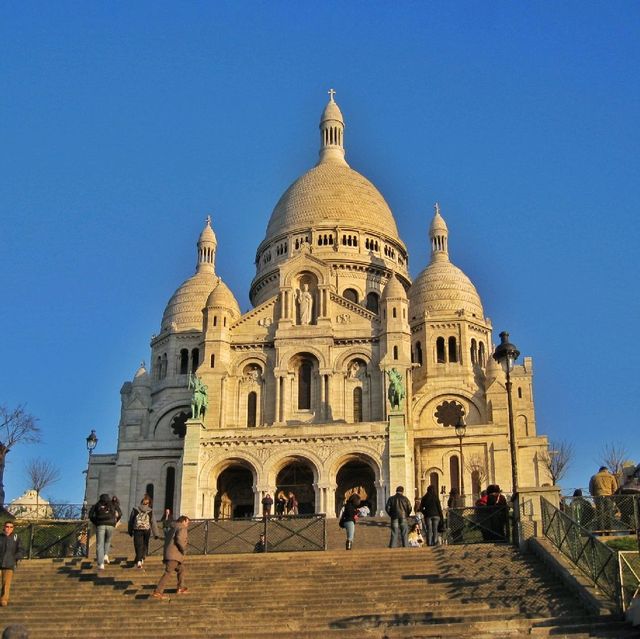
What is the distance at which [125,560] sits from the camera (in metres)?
27.2

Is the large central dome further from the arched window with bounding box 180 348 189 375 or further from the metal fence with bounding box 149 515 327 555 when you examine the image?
the metal fence with bounding box 149 515 327 555

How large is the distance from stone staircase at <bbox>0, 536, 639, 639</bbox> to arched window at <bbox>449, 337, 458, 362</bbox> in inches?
1617

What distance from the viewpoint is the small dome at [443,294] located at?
68500mm

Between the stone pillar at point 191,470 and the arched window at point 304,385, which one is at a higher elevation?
the arched window at point 304,385

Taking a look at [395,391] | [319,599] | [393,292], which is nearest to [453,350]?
[393,292]

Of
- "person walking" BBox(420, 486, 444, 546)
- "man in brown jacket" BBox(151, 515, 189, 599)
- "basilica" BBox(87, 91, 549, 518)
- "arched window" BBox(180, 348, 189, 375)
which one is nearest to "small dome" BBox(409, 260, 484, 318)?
"basilica" BBox(87, 91, 549, 518)

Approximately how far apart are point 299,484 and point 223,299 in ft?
40.8

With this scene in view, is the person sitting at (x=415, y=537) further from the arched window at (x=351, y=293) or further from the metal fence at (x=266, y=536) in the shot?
the arched window at (x=351, y=293)

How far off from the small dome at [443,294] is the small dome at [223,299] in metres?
13.9

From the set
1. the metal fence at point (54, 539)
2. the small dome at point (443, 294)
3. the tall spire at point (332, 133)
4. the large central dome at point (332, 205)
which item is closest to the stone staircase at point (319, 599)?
the metal fence at point (54, 539)

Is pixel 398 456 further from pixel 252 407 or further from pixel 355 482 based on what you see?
pixel 252 407

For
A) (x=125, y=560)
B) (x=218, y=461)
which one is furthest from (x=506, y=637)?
(x=218, y=461)

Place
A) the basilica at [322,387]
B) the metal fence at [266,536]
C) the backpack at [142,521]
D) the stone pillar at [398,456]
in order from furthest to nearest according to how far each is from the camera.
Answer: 1. the basilica at [322,387]
2. the stone pillar at [398,456]
3. the metal fence at [266,536]
4. the backpack at [142,521]

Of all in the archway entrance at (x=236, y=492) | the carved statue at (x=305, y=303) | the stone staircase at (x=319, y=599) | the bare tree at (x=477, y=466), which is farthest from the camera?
the bare tree at (x=477, y=466)
